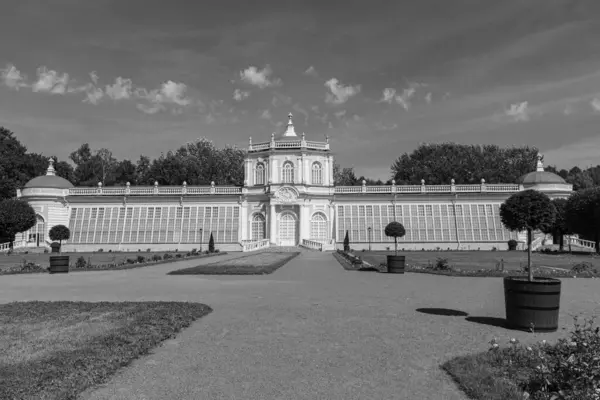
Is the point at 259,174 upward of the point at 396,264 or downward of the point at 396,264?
upward

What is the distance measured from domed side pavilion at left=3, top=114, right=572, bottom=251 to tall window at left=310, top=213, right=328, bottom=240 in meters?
0.13

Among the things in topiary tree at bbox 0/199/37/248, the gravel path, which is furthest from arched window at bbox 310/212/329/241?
the gravel path

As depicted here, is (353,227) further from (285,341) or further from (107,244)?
(285,341)

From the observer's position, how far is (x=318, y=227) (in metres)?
68.0

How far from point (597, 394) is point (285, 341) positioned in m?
5.63

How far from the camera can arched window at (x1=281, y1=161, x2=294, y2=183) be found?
68.8 m

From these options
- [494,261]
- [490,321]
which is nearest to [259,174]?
[494,261]

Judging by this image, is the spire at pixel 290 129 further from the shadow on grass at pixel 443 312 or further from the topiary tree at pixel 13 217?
the shadow on grass at pixel 443 312

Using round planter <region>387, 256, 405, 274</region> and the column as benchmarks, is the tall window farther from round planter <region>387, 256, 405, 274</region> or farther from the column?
round planter <region>387, 256, 405, 274</region>

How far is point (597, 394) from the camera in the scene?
18.2 ft

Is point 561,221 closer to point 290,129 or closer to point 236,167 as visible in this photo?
point 290,129

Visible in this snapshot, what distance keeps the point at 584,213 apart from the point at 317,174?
31759 millimetres

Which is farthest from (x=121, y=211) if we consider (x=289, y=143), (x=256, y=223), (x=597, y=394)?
(x=597, y=394)

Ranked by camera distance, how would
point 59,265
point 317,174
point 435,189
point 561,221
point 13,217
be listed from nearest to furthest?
point 59,265
point 13,217
point 561,221
point 435,189
point 317,174
